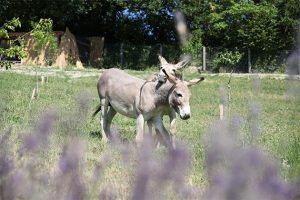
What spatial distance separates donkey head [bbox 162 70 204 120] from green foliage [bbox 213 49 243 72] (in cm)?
2661

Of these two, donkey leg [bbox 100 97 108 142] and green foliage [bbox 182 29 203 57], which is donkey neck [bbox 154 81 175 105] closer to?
donkey leg [bbox 100 97 108 142]

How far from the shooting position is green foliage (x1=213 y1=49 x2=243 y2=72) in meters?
33.7

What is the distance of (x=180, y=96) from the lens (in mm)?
7141

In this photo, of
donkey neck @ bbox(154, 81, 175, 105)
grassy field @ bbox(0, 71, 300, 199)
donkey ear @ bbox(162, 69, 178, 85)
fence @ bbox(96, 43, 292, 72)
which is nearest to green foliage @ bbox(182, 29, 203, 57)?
fence @ bbox(96, 43, 292, 72)

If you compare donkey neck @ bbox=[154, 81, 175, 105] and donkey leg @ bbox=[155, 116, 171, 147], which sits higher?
donkey neck @ bbox=[154, 81, 175, 105]

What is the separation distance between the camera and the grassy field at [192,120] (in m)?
3.03

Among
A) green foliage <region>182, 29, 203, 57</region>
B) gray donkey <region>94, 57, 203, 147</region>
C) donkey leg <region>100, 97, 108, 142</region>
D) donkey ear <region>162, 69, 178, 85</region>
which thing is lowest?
donkey leg <region>100, 97, 108, 142</region>

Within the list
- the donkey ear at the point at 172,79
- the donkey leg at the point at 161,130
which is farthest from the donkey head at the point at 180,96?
the donkey leg at the point at 161,130

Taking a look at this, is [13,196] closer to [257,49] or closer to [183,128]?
[183,128]

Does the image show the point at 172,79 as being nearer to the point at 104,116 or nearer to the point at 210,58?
the point at 104,116

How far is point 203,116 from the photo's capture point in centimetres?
1246

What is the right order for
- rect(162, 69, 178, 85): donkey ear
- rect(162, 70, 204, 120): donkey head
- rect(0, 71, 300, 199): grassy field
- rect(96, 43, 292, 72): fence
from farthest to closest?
rect(96, 43, 292, 72): fence, rect(162, 69, 178, 85): donkey ear, rect(162, 70, 204, 120): donkey head, rect(0, 71, 300, 199): grassy field

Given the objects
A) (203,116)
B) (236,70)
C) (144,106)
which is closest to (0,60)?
(144,106)

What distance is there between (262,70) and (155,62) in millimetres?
7451
